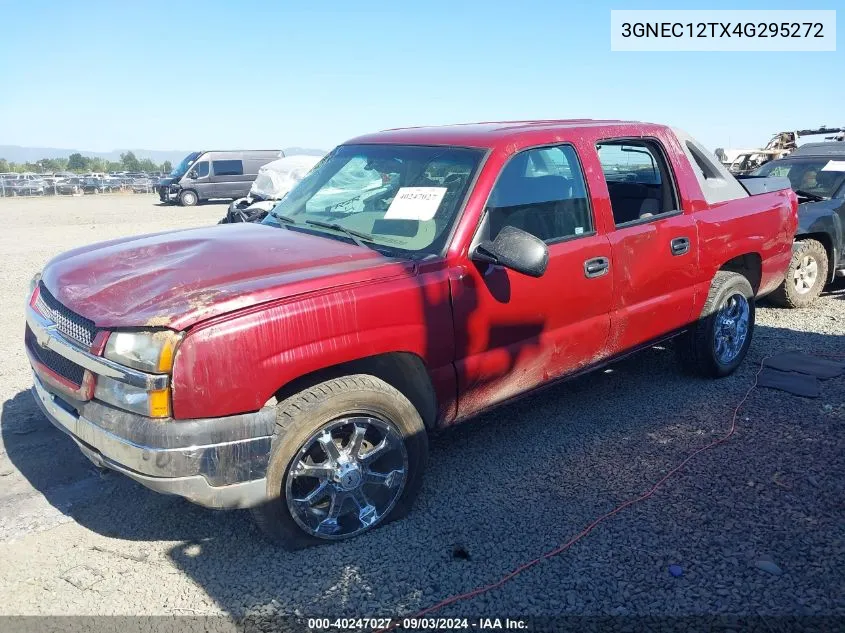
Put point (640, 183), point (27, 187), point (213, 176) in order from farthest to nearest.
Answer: point (27, 187)
point (213, 176)
point (640, 183)

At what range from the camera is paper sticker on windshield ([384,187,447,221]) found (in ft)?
11.7

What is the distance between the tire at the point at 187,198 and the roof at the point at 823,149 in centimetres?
2197

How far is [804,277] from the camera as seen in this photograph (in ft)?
24.5

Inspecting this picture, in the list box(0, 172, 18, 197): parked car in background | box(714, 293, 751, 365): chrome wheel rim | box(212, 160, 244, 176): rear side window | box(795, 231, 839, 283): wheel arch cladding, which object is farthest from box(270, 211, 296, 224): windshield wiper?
box(0, 172, 18, 197): parked car in background

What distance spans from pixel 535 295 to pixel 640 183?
1.63m

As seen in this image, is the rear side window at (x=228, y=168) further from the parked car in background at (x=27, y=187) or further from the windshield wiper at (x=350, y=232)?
the windshield wiper at (x=350, y=232)

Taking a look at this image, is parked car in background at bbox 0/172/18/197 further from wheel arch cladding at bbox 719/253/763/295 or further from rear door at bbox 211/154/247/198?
wheel arch cladding at bbox 719/253/763/295

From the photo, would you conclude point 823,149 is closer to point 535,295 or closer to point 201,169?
point 535,295

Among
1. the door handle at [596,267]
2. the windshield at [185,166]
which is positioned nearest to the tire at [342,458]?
the door handle at [596,267]

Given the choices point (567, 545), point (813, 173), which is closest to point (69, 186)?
point (813, 173)

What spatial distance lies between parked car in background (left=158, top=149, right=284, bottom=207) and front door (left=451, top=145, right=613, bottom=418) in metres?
24.2

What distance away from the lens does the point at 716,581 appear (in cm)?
290

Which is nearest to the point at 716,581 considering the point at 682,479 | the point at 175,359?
the point at 682,479

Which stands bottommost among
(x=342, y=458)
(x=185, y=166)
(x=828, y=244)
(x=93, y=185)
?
(x=342, y=458)
